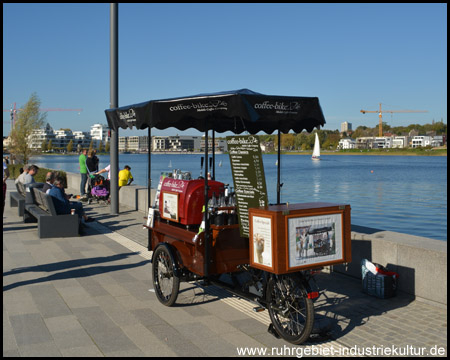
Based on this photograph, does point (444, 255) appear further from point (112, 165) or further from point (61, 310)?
point (112, 165)

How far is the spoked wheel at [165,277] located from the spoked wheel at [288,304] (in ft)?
4.34

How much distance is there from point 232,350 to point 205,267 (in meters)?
1.18

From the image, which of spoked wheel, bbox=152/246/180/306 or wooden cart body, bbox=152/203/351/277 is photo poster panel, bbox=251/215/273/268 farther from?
spoked wheel, bbox=152/246/180/306

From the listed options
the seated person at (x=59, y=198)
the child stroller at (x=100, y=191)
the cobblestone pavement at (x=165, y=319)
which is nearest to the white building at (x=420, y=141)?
the child stroller at (x=100, y=191)

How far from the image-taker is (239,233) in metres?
5.95

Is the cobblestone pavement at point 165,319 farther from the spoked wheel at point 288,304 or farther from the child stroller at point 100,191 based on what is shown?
the child stroller at point 100,191

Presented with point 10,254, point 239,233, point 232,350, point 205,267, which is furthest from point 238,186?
point 10,254

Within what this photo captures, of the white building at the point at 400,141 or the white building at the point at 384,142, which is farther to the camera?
the white building at the point at 384,142

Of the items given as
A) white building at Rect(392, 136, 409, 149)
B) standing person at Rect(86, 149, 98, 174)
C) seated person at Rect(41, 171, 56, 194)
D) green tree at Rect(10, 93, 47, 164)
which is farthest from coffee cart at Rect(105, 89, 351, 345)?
white building at Rect(392, 136, 409, 149)

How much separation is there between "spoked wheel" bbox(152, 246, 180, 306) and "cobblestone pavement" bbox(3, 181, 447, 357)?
0.14 m

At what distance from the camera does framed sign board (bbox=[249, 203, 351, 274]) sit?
4965mm

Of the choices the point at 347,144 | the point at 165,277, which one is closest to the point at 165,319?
the point at 165,277

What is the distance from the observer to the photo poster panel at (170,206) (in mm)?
6391

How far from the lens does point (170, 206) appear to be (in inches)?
257
